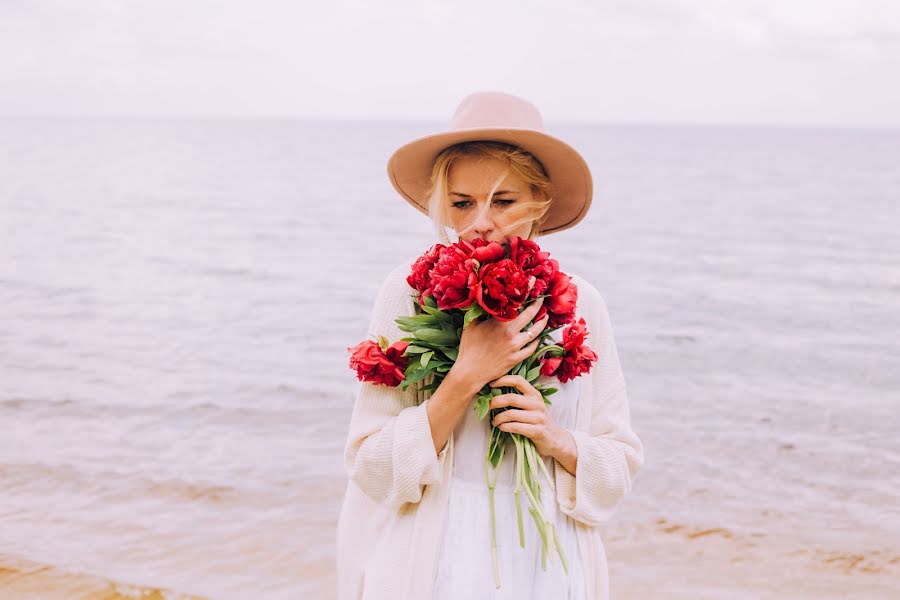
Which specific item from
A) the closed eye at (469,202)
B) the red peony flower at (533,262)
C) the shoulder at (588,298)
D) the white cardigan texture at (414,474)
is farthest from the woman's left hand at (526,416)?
the closed eye at (469,202)

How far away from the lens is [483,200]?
231 centimetres

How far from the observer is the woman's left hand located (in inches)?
83.9

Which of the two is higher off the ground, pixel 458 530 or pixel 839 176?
pixel 839 176

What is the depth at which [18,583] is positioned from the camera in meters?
4.94

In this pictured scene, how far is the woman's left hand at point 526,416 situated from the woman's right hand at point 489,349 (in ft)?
0.14

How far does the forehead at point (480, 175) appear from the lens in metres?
2.32

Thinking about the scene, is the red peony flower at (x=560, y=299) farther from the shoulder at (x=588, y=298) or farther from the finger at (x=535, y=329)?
the shoulder at (x=588, y=298)

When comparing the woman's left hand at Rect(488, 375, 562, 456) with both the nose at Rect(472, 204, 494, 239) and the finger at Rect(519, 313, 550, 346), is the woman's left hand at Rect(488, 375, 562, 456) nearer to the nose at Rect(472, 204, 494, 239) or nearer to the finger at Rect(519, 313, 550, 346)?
the finger at Rect(519, 313, 550, 346)

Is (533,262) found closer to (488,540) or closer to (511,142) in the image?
(511,142)

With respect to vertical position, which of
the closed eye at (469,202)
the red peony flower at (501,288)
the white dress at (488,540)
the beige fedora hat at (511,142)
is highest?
the beige fedora hat at (511,142)

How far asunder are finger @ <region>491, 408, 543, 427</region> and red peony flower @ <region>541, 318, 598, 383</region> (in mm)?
147

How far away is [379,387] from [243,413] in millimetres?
6622

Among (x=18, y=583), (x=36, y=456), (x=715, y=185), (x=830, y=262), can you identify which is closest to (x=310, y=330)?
(x=36, y=456)

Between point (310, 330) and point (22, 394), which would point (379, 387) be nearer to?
point (22, 394)
